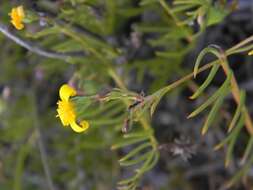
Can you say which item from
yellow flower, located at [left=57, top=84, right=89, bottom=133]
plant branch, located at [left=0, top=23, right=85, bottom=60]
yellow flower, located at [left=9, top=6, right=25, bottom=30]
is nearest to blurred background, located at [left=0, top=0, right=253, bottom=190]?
plant branch, located at [left=0, top=23, right=85, bottom=60]

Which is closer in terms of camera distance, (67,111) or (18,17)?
(67,111)

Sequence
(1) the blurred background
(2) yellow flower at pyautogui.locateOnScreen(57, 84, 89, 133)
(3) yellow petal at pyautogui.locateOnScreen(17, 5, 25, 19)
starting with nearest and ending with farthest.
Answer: (2) yellow flower at pyautogui.locateOnScreen(57, 84, 89, 133)
(3) yellow petal at pyautogui.locateOnScreen(17, 5, 25, 19)
(1) the blurred background

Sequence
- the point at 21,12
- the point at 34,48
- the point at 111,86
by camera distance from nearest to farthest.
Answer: the point at 21,12, the point at 34,48, the point at 111,86

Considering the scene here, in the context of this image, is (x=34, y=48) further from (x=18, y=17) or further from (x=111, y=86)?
(x=111, y=86)

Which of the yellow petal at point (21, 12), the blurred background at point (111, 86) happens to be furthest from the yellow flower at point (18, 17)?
the blurred background at point (111, 86)

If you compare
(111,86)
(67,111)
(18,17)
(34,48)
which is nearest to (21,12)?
(18,17)

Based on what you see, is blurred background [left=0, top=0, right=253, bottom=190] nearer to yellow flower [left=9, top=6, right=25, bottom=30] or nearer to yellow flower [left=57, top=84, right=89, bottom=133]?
yellow flower [left=9, top=6, right=25, bottom=30]

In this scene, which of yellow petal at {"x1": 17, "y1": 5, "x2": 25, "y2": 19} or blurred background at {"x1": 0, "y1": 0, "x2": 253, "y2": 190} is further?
blurred background at {"x1": 0, "y1": 0, "x2": 253, "y2": 190}
